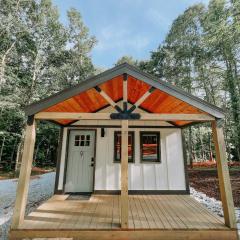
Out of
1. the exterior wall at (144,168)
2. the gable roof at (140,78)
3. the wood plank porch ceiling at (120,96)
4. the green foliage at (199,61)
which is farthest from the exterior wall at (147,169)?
the green foliage at (199,61)

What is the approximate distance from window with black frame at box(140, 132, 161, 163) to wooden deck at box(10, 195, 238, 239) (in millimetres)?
1275

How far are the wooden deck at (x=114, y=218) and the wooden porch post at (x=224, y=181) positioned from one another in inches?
8.0

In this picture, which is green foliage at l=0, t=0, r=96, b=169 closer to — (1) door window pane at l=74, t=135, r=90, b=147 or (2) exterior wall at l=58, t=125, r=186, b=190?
(1) door window pane at l=74, t=135, r=90, b=147

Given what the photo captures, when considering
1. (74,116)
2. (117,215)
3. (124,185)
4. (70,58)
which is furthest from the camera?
(70,58)

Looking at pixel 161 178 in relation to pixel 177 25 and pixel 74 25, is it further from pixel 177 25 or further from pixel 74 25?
pixel 74 25

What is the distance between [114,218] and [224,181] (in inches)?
89.2

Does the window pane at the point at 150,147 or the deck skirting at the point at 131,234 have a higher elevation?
the window pane at the point at 150,147

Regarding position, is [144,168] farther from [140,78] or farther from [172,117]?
[140,78]

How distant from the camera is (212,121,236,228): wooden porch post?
3.24 m

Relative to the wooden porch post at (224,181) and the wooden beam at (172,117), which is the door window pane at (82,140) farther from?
the wooden porch post at (224,181)

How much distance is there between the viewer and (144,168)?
5.82 metres

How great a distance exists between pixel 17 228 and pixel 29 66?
14462mm

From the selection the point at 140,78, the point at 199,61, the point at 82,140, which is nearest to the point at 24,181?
the point at 82,140

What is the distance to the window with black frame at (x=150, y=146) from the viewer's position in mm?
5918
